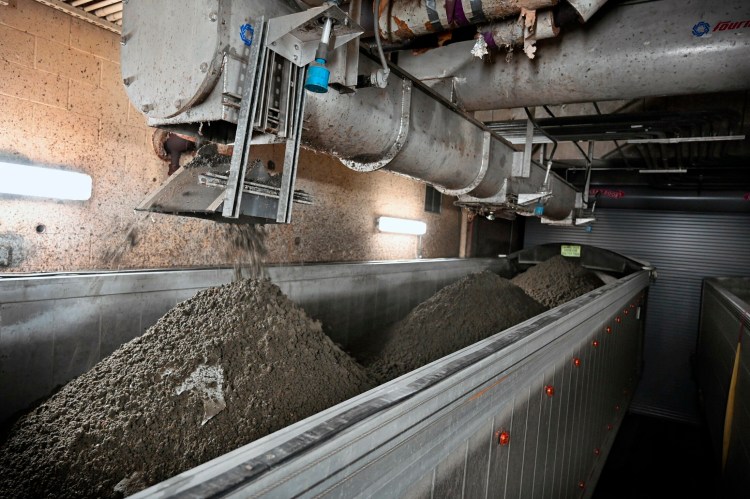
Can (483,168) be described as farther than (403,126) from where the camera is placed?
Yes

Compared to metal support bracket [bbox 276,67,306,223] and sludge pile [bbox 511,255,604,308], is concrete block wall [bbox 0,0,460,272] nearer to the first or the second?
metal support bracket [bbox 276,67,306,223]

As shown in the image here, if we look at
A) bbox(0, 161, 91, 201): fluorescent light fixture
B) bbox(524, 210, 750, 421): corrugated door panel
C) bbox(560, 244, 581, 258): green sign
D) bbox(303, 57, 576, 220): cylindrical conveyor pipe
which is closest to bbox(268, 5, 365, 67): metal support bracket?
bbox(303, 57, 576, 220): cylindrical conveyor pipe

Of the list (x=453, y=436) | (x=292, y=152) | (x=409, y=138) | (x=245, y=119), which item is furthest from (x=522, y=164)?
(x=453, y=436)

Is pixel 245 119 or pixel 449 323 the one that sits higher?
pixel 245 119

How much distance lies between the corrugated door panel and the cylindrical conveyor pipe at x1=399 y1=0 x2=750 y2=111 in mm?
5181

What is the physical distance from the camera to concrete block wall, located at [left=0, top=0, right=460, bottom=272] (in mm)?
2141

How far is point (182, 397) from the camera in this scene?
1.22 metres

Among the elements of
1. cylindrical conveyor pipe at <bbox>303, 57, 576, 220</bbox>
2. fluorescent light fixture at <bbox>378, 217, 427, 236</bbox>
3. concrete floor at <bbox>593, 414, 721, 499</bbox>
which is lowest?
concrete floor at <bbox>593, 414, 721, 499</bbox>

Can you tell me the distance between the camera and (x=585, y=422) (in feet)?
8.20

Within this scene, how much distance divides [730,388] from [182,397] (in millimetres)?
3308

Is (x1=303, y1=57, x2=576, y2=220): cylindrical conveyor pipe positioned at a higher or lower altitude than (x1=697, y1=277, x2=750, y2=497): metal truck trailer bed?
higher

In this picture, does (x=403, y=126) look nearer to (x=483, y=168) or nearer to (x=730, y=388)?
(x=483, y=168)

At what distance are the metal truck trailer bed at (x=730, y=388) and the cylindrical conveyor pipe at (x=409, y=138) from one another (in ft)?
5.33

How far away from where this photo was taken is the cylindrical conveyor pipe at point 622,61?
1.94 metres
